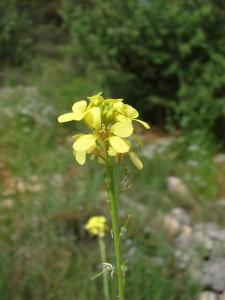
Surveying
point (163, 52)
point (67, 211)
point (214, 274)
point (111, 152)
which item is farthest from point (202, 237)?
point (111, 152)

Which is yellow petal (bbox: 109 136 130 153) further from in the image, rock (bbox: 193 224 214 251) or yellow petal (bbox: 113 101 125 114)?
rock (bbox: 193 224 214 251)

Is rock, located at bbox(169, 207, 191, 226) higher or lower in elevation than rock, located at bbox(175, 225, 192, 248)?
higher

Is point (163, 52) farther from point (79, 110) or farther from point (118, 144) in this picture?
point (118, 144)

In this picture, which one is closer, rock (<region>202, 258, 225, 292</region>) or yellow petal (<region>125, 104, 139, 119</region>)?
yellow petal (<region>125, 104, 139, 119</region>)

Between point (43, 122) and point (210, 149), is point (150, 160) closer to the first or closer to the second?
point (210, 149)

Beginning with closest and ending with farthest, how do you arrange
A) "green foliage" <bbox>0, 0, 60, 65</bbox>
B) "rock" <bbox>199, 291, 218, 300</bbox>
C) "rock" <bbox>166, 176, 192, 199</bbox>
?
"rock" <bbox>199, 291, 218, 300</bbox> → "rock" <bbox>166, 176, 192, 199</bbox> → "green foliage" <bbox>0, 0, 60, 65</bbox>

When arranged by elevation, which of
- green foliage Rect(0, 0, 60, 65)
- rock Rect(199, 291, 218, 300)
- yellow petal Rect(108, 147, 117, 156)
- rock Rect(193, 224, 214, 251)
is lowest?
yellow petal Rect(108, 147, 117, 156)

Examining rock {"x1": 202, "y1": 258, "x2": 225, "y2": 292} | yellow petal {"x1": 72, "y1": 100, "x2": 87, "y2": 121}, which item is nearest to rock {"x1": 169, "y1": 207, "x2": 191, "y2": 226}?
rock {"x1": 202, "y1": 258, "x2": 225, "y2": 292}

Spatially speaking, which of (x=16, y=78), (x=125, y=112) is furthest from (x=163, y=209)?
(x=16, y=78)
